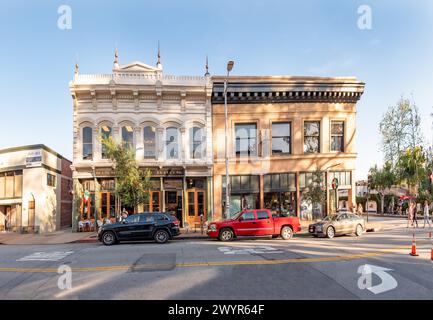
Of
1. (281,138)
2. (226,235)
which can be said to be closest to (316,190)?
(281,138)

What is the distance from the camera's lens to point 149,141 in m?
20.4

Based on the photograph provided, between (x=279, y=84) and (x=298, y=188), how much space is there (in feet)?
27.4

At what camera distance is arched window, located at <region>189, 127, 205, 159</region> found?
20.7 meters

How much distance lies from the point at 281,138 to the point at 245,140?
117 inches

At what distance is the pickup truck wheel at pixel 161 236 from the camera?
13.9 metres

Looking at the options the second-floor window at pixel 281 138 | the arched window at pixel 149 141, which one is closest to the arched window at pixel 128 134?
the arched window at pixel 149 141

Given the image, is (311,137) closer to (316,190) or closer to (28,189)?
(316,190)

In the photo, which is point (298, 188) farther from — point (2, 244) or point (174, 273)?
point (2, 244)

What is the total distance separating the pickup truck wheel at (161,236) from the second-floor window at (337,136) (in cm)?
1527

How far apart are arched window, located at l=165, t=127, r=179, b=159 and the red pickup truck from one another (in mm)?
7957

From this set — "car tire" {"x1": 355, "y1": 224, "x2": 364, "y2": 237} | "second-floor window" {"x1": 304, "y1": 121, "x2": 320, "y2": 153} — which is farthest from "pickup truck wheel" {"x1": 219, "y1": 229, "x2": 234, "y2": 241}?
"second-floor window" {"x1": 304, "y1": 121, "x2": 320, "y2": 153}

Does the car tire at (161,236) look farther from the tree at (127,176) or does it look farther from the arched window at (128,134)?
the arched window at (128,134)

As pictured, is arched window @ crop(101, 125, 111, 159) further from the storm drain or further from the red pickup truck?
the storm drain

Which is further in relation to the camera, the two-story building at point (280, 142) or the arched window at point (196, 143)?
the two-story building at point (280, 142)
